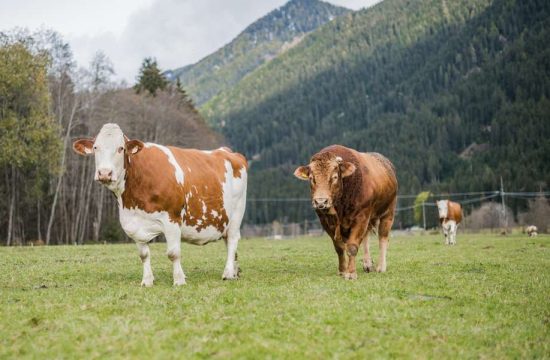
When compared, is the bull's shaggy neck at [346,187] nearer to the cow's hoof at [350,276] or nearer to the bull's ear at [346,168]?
the bull's ear at [346,168]

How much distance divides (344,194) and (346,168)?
0.57 metres

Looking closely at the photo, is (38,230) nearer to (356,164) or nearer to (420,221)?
(356,164)

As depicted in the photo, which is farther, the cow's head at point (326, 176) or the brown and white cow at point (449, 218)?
the brown and white cow at point (449, 218)

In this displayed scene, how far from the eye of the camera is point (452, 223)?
35.2m

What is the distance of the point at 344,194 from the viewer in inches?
461

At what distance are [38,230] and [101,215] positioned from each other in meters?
7.21

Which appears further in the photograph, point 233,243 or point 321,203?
point 233,243

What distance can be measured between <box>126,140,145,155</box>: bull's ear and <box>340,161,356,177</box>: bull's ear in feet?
Result: 12.6

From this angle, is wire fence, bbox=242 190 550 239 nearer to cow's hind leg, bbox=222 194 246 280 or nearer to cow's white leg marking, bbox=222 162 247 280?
cow's white leg marking, bbox=222 162 247 280

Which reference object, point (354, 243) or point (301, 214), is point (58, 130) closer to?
point (354, 243)

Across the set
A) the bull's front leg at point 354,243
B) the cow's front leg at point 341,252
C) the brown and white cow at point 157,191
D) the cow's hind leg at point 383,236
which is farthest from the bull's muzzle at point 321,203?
the cow's hind leg at point 383,236

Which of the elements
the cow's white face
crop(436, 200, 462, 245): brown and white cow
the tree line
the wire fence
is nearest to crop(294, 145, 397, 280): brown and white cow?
the cow's white face

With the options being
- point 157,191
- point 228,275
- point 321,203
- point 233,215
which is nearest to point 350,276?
point 321,203

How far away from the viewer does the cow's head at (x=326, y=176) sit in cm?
1086
